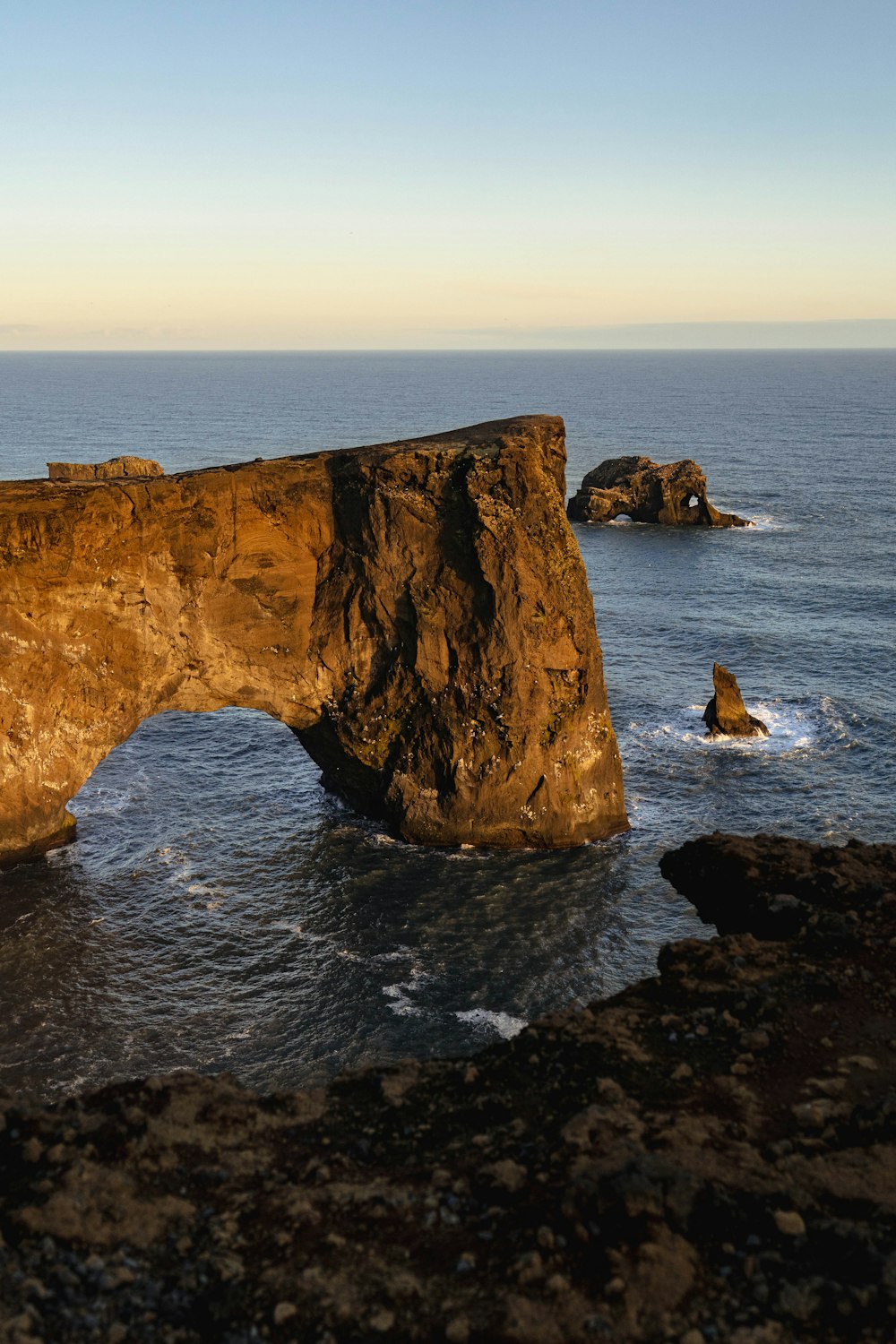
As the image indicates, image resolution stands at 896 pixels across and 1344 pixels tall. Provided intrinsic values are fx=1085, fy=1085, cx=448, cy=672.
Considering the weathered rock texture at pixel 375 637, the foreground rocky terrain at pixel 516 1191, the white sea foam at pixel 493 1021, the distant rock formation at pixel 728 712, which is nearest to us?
the foreground rocky terrain at pixel 516 1191

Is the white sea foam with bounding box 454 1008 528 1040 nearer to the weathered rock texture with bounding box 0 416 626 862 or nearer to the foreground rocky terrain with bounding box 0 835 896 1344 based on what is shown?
the foreground rocky terrain with bounding box 0 835 896 1344

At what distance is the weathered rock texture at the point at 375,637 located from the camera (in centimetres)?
3788

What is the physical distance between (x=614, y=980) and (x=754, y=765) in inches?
693

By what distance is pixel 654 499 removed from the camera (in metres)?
100

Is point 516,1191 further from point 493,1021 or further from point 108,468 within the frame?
point 108,468

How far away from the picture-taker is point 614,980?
104ft

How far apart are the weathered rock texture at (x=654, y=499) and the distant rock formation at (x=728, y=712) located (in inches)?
1994

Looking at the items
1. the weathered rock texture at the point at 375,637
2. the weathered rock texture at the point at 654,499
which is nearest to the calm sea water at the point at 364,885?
the weathered rock texture at the point at 375,637

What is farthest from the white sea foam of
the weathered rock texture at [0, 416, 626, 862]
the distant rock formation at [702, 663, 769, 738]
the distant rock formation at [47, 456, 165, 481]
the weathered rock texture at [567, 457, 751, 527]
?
the weathered rock texture at [567, 457, 751, 527]

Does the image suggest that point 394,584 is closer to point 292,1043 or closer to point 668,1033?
point 292,1043

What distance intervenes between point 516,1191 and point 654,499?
90049mm

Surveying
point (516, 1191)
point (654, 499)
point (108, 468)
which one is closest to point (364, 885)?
point (516, 1191)

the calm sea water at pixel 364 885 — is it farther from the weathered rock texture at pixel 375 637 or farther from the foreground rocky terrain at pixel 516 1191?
the foreground rocky terrain at pixel 516 1191

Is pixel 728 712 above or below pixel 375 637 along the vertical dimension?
below
